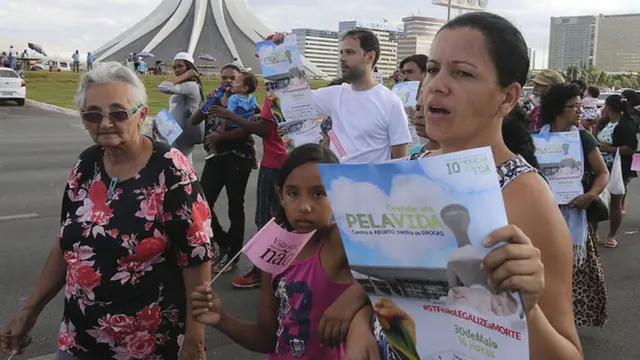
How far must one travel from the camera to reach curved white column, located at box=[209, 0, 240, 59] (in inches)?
2798

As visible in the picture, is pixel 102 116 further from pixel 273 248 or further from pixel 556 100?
pixel 556 100

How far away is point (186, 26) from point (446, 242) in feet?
249

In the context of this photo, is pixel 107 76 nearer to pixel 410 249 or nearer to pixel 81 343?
pixel 81 343

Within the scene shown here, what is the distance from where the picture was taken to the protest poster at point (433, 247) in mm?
1152

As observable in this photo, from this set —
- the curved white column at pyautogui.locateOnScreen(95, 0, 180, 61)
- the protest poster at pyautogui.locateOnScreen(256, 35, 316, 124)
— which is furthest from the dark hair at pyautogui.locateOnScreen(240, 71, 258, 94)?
the curved white column at pyautogui.locateOnScreen(95, 0, 180, 61)

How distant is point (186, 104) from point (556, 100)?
3798mm

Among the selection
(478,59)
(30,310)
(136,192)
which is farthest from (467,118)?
(30,310)

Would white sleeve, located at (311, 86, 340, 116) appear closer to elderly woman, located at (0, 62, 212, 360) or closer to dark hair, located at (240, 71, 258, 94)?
dark hair, located at (240, 71, 258, 94)

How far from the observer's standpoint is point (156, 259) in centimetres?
245

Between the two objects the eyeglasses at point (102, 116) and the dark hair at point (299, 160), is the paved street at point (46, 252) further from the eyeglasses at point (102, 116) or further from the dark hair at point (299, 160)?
the eyeglasses at point (102, 116)

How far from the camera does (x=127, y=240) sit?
2361 millimetres

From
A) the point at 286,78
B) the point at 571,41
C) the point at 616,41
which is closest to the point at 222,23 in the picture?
the point at 571,41

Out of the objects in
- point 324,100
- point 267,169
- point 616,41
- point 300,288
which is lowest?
point 267,169

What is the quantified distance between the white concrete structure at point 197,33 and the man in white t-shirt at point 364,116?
62996 millimetres
